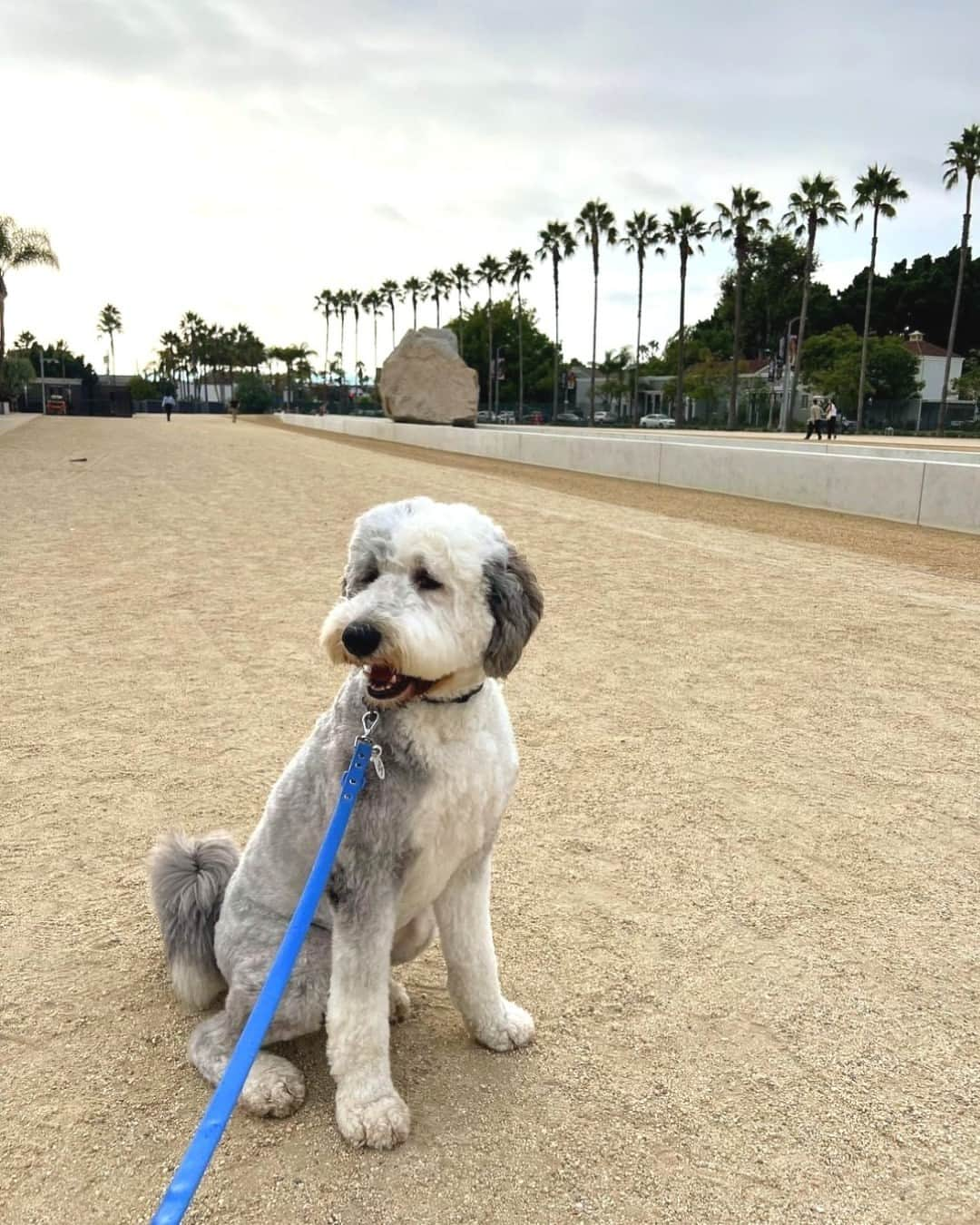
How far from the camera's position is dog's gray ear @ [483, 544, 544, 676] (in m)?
2.06

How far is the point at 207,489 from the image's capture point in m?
15.9

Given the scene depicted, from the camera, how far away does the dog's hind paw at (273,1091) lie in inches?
85.4

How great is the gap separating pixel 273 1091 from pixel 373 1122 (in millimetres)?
273

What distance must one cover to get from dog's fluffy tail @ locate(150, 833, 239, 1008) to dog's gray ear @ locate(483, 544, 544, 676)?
3.51 feet

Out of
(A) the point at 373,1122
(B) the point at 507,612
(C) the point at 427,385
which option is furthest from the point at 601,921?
(C) the point at 427,385

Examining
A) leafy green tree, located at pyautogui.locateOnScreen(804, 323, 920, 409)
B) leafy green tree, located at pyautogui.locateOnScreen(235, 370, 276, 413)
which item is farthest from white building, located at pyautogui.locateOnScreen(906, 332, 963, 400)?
leafy green tree, located at pyautogui.locateOnScreen(235, 370, 276, 413)

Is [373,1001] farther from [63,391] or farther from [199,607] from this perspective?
[63,391]

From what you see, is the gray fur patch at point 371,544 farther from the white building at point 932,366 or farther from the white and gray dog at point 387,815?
the white building at point 932,366

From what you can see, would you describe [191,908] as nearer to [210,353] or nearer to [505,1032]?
[505,1032]

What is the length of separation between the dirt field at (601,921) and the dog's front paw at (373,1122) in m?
0.04

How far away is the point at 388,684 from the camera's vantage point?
2.00m

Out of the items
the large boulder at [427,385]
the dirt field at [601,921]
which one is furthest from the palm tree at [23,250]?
the dirt field at [601,921]

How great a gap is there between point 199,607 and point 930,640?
5.58 m

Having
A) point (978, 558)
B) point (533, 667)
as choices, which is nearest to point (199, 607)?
point (533, 667)
